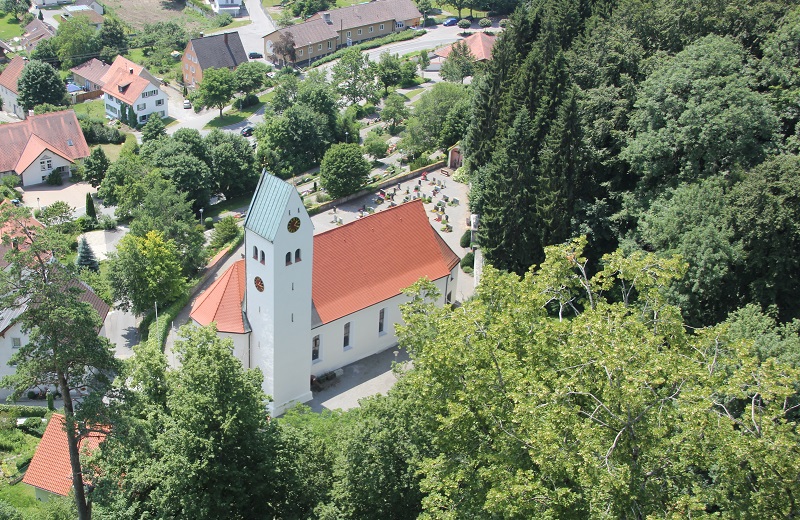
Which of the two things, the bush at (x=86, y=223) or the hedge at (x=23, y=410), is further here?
the bush at (x=86, y=223)

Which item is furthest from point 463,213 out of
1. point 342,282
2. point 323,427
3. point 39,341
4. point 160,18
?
point 160,18

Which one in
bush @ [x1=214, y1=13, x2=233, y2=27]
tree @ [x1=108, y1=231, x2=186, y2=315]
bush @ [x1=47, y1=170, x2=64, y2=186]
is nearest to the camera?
tree @ [x1=108, y1=231, x2=186, y2=315]

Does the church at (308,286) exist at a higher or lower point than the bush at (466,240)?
higher

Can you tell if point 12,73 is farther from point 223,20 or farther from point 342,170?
point 342,170

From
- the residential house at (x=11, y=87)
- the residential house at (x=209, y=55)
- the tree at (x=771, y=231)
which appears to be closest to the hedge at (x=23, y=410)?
the tree at (x=771, y=231)

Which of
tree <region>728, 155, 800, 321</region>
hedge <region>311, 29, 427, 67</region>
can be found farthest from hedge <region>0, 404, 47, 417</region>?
hedge <region>311, 29, 427, 67</region>

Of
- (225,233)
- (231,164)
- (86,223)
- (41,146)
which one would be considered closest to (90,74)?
(41,146)

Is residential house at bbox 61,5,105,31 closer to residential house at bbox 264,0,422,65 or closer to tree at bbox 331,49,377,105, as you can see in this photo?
residential house at bbox 264,0,422,65

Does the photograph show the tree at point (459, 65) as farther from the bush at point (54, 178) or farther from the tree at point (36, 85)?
the tree at point (36, 85)
